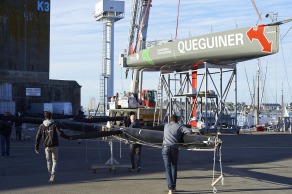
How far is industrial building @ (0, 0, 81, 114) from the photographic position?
58.8m

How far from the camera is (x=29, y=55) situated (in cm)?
6894

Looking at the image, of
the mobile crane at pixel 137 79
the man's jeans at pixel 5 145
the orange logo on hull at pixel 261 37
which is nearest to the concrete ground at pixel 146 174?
the man's jeans at pixel 5 145

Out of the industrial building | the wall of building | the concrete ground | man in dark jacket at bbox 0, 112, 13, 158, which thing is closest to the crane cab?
the concrete ground

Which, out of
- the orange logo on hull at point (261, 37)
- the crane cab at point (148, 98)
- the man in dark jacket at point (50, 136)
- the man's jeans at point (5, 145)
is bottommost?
the man's jeans at point (5, 145)

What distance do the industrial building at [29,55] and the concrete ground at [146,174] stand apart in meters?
37.9

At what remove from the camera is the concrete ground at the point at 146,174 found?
40.2ft

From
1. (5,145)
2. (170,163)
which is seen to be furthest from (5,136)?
(170,163)

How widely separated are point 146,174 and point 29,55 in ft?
187

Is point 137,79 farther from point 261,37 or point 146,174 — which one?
point 146,174

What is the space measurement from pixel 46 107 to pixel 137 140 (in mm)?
40353

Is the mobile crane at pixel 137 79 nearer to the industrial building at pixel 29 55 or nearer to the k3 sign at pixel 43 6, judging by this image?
the industrial building at pixel 29 55

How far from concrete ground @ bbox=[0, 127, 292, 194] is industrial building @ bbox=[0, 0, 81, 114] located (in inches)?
1494

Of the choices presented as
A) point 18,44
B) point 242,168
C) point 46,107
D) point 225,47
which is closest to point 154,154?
point 242,168

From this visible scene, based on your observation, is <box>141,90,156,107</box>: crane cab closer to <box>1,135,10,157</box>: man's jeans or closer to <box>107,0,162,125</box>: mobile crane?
<box>107,0,162,125</box>: mobile crane
